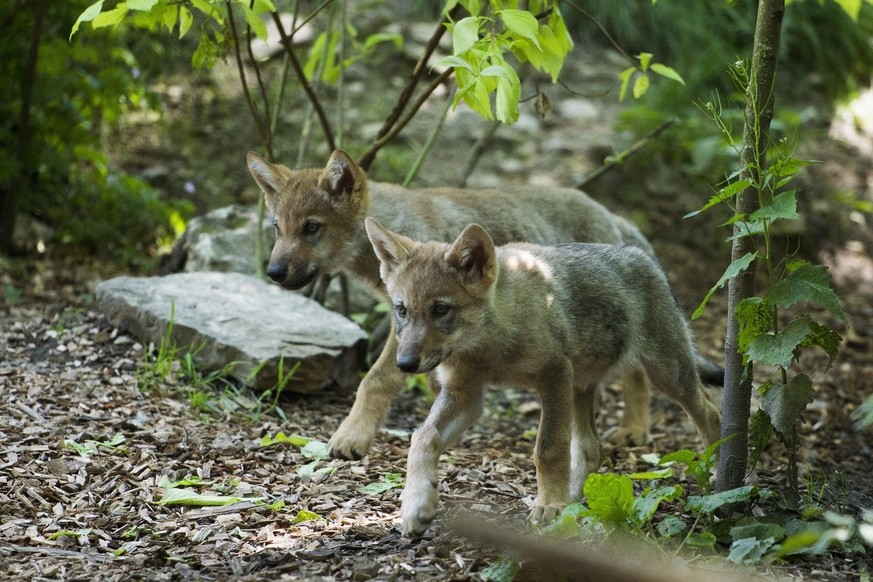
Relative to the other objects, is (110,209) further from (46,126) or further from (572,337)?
(572,337)

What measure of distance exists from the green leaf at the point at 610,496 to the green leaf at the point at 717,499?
38 cm

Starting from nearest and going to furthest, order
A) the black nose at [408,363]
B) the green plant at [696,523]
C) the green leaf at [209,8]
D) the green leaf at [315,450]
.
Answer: the green plant at [696,523] < the black nose at [408,363] < the green leaf at [209,8] < the green leaf at [315,450]

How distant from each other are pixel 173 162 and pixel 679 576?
881 cm

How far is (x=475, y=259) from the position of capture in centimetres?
491

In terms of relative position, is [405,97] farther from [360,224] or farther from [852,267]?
[852,267]

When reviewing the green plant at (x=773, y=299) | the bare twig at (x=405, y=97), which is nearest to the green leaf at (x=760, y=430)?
the green plant at (x=773, y=299)

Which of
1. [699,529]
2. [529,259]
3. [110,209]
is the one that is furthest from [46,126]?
[699,529]

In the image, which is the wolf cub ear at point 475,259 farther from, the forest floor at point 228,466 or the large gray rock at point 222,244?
the large gray rock at point 222,244

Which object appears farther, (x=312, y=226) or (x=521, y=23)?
(x=312, y=226)

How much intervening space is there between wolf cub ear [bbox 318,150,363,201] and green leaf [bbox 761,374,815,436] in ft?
10.8

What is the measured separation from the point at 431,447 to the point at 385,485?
74cm

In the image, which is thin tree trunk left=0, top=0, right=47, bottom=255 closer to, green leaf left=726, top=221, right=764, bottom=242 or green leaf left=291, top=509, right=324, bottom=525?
green leaf left=291, top=509, right=324, bottom=525

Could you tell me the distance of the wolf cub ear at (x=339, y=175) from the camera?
6430mm

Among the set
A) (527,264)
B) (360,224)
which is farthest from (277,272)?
(527,264)
